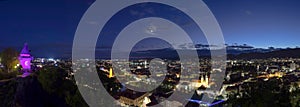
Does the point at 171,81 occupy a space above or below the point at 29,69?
below

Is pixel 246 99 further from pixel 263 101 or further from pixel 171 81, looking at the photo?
pixel 171 81

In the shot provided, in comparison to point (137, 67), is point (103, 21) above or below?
above

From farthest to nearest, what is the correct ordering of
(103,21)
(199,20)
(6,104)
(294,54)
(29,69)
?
(294,54) → (29,69) → (6,104) → (103,21) → (199,20)

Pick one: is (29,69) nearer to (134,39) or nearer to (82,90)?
(82,90)

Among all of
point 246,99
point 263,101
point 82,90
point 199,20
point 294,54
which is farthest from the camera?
point 294,54

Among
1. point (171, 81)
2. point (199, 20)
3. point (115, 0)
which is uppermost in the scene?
point (115, 0)

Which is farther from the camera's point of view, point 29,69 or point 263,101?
point 29,69

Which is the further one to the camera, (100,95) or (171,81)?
(171,81)

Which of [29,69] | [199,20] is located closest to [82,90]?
[199,20]

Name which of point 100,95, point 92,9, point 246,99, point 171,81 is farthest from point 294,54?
point 92,9
